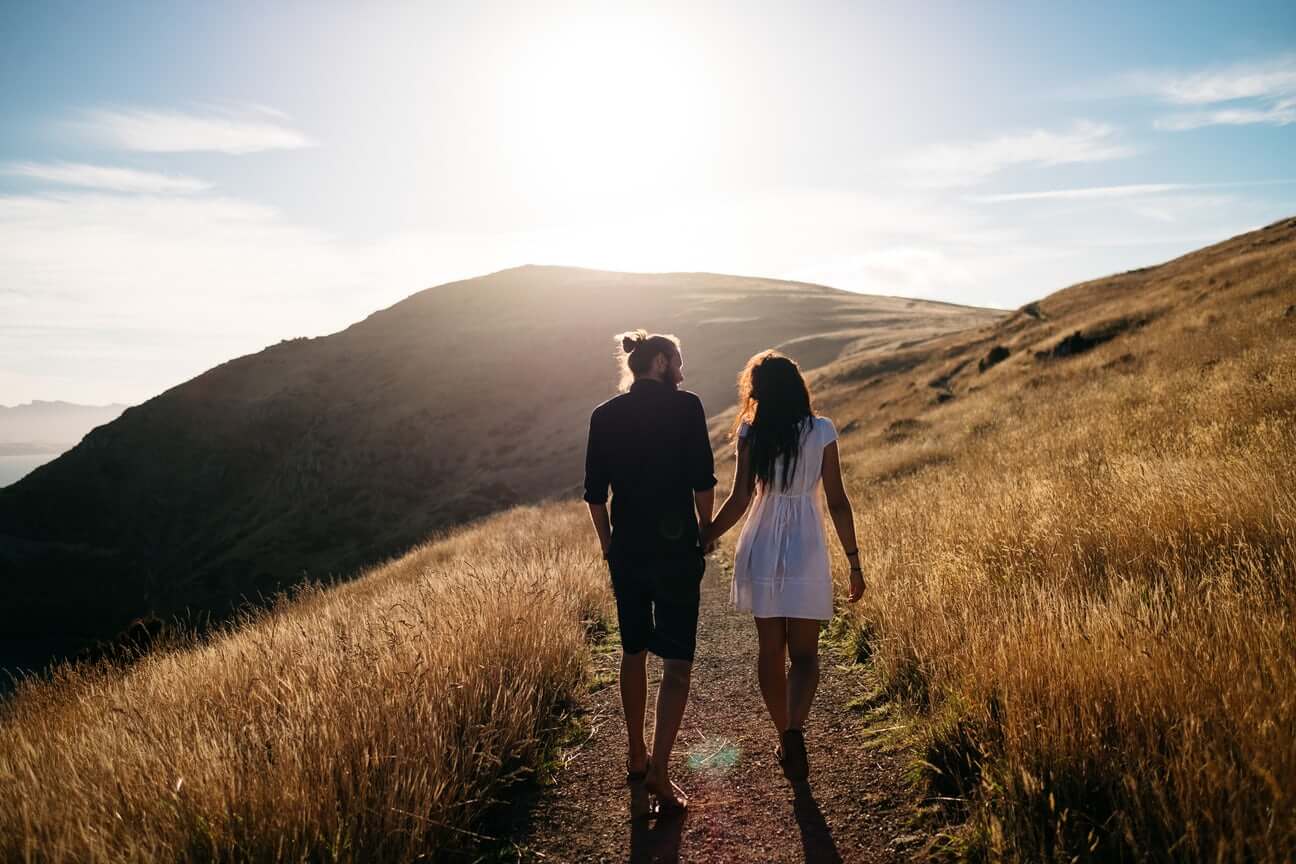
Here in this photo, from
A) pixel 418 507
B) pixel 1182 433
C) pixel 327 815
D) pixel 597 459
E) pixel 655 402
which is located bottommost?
pixel 418 507

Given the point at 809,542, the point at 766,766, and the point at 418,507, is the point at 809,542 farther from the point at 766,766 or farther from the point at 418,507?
the point at 418,507

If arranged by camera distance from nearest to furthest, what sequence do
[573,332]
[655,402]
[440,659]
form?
[655,402], [440,659], [573,332]

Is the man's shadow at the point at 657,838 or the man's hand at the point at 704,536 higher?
the man's hand at the point at 704,536

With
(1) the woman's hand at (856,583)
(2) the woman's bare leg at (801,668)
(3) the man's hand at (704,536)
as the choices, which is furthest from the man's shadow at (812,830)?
(3) the man's hand at (704,536)

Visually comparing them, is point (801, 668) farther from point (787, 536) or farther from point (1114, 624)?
point (1114, 624)

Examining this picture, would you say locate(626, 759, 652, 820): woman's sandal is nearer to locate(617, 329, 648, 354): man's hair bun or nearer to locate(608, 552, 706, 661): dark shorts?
locate(608, 552, 706, 661): dark shorts

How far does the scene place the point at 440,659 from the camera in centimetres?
459

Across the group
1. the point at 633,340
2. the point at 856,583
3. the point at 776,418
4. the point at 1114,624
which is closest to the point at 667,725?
the point at 856,583

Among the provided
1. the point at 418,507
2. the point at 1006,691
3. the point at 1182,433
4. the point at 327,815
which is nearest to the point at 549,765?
the point at 327,815

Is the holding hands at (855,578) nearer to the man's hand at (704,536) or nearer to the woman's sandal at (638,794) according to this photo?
the man's hand at (704,536)

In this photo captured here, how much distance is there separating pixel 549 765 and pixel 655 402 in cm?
244

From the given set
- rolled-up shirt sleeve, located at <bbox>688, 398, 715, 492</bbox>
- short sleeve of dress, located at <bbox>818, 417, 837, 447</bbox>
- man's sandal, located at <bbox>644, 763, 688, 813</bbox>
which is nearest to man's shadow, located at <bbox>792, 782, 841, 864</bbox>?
man's sandal, located at <bbox>644, 763, 688, 813</bbox>

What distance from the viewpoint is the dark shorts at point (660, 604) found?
3834 mm

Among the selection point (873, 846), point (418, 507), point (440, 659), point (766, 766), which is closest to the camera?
point (873, 846)
